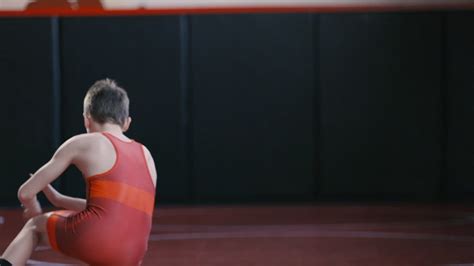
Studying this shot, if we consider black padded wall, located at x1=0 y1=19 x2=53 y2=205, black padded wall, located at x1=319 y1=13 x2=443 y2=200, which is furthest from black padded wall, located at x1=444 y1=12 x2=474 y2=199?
black padded wall, located at x1=0 y1=19 x2=53 y2=205

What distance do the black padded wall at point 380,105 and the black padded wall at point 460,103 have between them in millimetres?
108

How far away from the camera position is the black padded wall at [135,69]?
842cm

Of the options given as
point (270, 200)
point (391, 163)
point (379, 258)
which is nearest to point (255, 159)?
point (270, 200)

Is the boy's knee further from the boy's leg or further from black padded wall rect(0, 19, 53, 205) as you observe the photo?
black padded wall rect(0, 19, 53, 205)

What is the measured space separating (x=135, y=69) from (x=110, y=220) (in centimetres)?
499

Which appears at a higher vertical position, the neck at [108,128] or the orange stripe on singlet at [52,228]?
the neck at [108,128]

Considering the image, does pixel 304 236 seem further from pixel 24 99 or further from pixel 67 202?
pixel 24 99

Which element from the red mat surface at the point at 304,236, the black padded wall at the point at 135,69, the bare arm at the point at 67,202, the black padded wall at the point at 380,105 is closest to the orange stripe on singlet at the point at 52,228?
the bare arm at the point at 67,202

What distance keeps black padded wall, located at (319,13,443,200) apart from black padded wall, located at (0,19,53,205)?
8.09ft

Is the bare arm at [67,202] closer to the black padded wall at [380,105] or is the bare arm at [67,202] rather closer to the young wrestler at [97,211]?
the young wrestler at [97,211]

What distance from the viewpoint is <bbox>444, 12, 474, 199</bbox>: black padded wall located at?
8.52 meters

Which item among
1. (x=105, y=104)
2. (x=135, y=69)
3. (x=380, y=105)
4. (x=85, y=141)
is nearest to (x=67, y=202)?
(x=85, y=141)

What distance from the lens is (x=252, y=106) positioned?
28.0 feet

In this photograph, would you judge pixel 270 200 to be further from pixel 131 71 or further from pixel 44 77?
pixel 44 77
